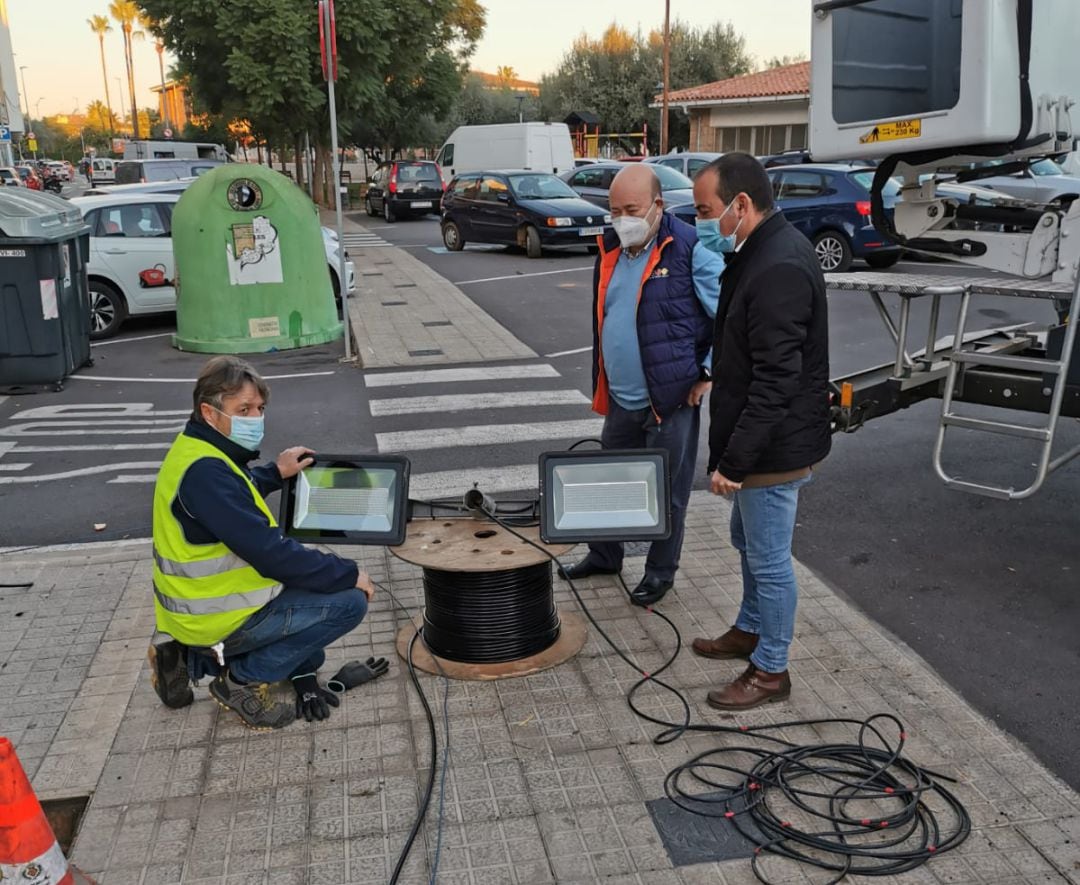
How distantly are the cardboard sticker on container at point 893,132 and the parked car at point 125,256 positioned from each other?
8116 millimetres

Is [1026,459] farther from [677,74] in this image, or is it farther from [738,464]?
[677,74]

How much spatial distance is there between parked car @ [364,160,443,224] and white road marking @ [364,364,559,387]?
22039 millimetres

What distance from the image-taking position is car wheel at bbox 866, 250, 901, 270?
14938 mm

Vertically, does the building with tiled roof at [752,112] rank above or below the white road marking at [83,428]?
above

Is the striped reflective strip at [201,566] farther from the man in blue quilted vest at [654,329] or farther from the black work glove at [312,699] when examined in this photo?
the man in blue quilted vest at [654,329]

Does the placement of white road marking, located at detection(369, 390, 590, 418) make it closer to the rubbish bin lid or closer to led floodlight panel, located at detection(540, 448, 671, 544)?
the rubbish bin lid

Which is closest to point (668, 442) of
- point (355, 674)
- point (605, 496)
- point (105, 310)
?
point (605, 496)

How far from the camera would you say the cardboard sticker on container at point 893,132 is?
16.0 ft

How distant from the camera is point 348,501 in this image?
13.3ft

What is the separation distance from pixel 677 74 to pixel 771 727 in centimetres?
5349

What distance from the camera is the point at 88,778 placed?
3.58 m

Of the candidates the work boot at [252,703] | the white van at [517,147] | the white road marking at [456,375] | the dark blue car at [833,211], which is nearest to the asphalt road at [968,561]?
the white road marking at [456,375]

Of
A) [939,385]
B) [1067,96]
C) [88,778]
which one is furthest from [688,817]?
[1067,96]

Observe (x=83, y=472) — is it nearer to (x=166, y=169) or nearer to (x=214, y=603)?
(x=214, y=603)
